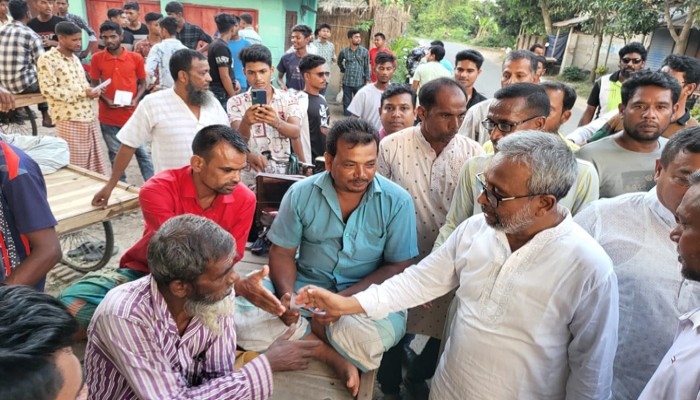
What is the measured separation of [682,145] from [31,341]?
2284 millimetres

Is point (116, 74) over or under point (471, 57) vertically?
under

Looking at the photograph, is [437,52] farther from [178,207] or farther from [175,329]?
[175,329]

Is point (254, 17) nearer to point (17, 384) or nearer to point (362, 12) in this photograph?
point (362, 12)

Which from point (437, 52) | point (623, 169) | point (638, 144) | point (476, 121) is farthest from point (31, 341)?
point (437, 52)

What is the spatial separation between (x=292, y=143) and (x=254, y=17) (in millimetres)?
8544

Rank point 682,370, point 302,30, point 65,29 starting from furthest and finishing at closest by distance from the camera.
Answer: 1. point 302,30
2. point 65,29
3. point 682,370

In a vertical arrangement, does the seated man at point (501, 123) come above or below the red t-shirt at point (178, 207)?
above

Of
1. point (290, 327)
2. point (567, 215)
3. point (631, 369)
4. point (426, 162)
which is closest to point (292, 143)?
point (426, 162)

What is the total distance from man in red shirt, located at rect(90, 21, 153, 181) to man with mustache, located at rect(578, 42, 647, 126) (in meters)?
5.29

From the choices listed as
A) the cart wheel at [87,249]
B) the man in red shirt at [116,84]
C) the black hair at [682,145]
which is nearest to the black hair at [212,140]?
the cart wheel at [87,249]

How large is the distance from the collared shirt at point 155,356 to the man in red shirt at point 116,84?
12.8 ft

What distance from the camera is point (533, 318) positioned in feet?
5.53

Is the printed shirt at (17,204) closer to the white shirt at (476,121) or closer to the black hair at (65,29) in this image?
the white shirt at (476,121)

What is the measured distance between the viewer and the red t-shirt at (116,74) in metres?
5.23
